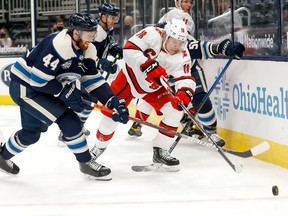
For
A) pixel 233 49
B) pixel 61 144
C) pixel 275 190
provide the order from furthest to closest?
pixel 61 144
pixel 233 49
pixel 275 190

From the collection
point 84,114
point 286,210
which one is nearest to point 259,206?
point 286,210

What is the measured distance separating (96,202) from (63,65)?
73cm

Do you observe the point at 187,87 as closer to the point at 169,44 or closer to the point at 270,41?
the point at 169,44

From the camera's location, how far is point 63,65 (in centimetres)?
371

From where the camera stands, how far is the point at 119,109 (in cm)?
382

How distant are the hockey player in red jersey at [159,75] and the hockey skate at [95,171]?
0.33 metres

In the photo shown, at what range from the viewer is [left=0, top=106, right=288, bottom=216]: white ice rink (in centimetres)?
332

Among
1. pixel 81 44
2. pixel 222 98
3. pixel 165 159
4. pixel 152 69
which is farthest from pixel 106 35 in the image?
pixel 81 44

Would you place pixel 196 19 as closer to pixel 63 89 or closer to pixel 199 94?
pixel 199 94

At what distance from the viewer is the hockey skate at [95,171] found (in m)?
3.97

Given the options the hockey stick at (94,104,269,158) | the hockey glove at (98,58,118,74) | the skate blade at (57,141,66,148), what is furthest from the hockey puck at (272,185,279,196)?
the skate blade at (57,141,66,148)

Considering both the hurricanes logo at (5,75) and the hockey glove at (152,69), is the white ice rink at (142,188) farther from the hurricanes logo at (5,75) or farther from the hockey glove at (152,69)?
the hurricanes logo at (5,75)

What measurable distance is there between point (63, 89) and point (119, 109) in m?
0.31

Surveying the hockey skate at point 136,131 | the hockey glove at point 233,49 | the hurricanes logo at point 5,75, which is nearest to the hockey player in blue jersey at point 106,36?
the hockey skate at point 136,131
